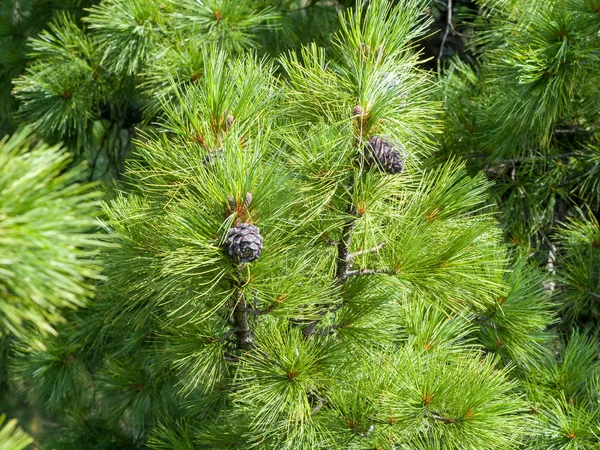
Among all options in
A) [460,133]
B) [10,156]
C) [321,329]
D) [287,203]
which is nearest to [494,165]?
[460,133]

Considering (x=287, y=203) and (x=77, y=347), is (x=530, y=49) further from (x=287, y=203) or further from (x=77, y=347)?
(x=77, y=347)

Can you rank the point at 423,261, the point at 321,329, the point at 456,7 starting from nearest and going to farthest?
the point at 423,261
the point at 321,329
the point at 456,7

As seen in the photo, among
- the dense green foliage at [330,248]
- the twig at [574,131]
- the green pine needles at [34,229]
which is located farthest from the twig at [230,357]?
the twig at [574,131]

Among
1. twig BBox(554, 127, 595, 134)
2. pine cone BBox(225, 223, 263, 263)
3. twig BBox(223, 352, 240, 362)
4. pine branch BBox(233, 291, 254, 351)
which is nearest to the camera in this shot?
pine cone BBox(225, 223, 263, 263)

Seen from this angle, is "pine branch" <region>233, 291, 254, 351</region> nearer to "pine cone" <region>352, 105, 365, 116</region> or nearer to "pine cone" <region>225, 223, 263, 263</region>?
"pine cone" <region>225, 223, 263, 263</region>

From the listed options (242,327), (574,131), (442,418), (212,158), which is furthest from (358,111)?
(574,131)

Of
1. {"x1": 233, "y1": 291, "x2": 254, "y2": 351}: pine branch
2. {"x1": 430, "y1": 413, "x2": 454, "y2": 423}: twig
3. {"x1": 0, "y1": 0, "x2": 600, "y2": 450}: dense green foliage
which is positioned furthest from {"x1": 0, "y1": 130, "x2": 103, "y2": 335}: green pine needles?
{"x1": 430, "y1": 413, "x2": 454, "y2": 423}: twig

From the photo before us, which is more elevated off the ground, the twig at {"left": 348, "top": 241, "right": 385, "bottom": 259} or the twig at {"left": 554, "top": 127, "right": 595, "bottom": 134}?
the twig at {"left": 348, "top": 241, "right": 385, "bottom": 259}
